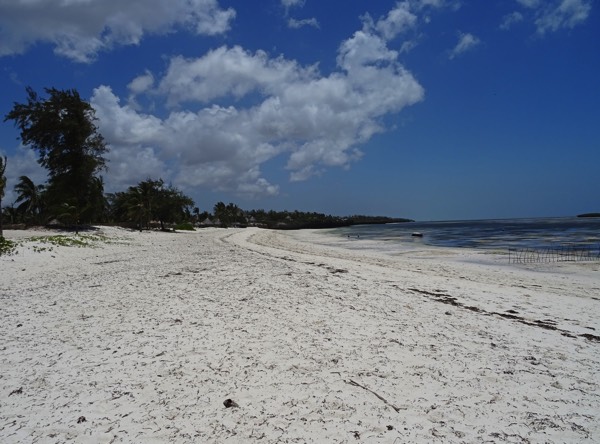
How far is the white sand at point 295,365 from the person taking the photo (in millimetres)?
4410

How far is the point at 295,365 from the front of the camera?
19.4 ft

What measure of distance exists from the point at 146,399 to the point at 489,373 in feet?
16.5

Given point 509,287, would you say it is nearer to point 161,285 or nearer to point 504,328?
point 504,328

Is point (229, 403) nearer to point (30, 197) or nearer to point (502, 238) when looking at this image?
point (502, 238)

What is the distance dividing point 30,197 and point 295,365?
7313cm

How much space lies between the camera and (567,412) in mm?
4723

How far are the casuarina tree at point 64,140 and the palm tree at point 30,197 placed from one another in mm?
23929

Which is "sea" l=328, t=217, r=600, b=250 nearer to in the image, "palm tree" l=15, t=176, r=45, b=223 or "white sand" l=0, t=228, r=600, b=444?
"white sand" l=0, t=228, r=600, b=444

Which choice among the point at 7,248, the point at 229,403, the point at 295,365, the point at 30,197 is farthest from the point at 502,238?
the point at 30,197

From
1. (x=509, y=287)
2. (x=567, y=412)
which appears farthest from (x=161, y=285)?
(x=509, y=287)

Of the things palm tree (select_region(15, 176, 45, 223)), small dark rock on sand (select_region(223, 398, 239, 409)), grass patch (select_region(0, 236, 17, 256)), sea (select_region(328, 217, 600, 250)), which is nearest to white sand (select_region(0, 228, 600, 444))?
small dark rock on sand (select_region(223, 398, 239, 409))

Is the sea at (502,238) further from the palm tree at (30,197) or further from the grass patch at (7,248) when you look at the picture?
the palm tree at (30,197)

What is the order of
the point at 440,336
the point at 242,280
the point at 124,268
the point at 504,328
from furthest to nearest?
1. the point at 124,268
2. the point at 242,280
3. the point at 504,328
4. the point at 440,336

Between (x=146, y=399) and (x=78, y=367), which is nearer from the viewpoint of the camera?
(x=146, y=399)
